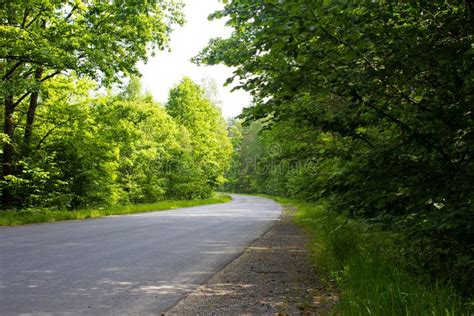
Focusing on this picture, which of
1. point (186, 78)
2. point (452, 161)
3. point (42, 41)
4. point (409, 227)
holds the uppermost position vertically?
point (186, 78)

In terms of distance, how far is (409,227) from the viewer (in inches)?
150

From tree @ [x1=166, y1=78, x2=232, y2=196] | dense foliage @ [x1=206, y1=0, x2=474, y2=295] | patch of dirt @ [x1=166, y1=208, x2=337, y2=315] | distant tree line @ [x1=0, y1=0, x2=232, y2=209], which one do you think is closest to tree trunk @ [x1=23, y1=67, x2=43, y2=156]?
distant tree line @ [x1=0, y1=0, x2=232, y2=209]

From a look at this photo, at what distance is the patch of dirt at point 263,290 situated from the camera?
468cm

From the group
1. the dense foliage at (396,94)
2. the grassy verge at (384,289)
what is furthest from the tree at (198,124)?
the dense foliage at (396,94)

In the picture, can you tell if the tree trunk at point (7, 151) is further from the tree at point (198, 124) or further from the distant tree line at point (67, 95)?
the tree at point (198, 124)

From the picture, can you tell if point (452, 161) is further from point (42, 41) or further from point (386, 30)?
point (42, 41)

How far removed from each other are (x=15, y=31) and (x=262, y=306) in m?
13.0

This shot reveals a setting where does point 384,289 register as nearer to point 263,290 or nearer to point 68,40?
point 263,290

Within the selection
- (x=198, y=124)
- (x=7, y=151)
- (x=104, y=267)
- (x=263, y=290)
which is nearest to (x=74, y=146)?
(x=7, y=151)

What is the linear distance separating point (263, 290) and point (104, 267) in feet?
9.34

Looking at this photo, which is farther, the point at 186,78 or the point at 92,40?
the point at 186,78

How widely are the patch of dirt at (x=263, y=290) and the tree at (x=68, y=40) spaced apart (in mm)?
9991

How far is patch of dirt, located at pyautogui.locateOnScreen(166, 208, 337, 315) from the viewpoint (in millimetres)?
4684

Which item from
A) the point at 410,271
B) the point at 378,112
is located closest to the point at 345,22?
the point at 378,112
